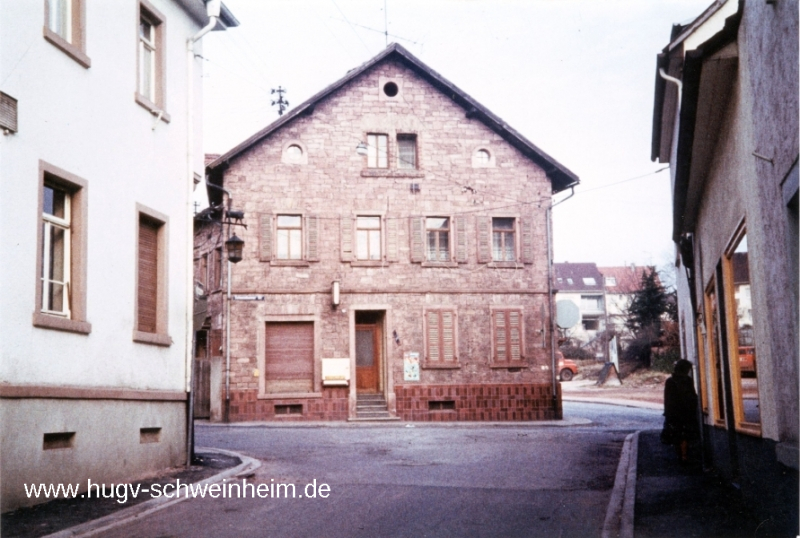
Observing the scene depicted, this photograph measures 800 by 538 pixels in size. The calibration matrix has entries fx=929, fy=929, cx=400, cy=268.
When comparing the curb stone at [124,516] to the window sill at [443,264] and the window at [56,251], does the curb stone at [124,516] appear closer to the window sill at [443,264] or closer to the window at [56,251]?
the window at [56,251]

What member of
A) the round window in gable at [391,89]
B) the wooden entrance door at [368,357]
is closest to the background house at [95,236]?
the wooden entrance door at [368,357]

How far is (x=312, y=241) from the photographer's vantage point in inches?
1111

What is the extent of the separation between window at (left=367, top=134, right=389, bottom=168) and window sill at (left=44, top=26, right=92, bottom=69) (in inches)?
717

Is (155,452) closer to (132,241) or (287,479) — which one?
(287,479)

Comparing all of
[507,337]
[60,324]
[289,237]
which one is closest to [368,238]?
[289,237]

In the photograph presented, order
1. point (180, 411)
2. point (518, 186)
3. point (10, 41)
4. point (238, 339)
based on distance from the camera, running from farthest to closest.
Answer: point (518, 186) < point (238, 339) < point (180, 411) < point (10, 41)

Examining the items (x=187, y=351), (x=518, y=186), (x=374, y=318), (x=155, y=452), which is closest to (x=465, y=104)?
(x=518, y=186)

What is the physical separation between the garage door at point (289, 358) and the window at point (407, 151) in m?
5.90

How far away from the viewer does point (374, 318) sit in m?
29.2

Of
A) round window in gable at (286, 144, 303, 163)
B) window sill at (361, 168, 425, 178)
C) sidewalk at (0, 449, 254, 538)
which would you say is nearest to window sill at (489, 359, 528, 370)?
window sill at (361, 168, 425, 178)

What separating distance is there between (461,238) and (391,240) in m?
2.21

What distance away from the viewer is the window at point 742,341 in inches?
318

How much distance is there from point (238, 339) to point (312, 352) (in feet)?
7.34

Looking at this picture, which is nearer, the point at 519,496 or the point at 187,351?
the point at 519,496
